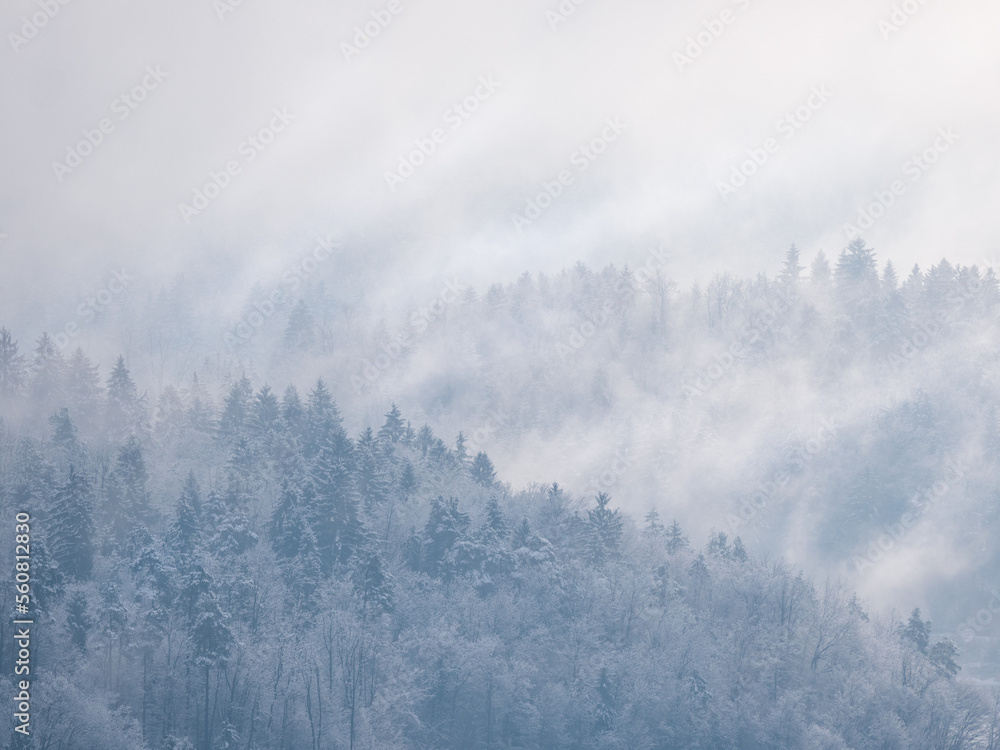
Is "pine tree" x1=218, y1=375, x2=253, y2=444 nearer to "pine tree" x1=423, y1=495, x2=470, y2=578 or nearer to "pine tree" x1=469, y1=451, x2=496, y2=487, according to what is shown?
"pine tree" x1=469, y1=451, x2=496, y2=487

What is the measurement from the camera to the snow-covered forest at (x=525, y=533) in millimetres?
71188

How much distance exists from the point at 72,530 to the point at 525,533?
33065 millimetres

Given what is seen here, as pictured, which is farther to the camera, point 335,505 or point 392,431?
point 392,431

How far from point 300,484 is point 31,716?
1256 inches

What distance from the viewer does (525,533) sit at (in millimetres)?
88812

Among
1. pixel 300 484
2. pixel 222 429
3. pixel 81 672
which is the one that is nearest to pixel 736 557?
pixel 300 484

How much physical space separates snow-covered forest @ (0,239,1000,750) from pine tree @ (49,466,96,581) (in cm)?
23

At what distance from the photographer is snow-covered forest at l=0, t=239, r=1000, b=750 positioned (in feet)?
234

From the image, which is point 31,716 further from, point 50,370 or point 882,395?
point 882,395

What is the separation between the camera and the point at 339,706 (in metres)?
71.1

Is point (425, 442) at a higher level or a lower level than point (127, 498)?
higher

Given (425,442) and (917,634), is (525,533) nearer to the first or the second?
(425,442)

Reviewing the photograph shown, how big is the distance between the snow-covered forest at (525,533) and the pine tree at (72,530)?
9.0 inches

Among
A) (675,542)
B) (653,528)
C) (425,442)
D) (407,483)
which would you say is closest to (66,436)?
(425,442)
